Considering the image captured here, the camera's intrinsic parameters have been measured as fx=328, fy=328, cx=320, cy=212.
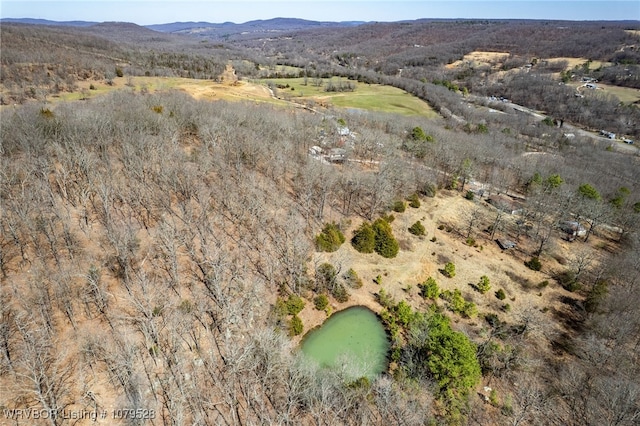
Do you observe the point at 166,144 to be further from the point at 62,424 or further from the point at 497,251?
the point at 497,251

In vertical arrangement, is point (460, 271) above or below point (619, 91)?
below

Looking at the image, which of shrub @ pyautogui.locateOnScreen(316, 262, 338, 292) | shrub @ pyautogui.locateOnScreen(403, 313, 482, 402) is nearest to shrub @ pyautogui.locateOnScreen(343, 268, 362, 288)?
shrub @ pyautogui.locateOnScreen(316, 262, 338, 292)

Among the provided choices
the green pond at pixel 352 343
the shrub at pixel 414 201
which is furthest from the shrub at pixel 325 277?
the shrub at pixel 414 201

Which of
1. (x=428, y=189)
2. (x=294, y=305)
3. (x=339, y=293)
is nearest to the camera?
(x=294, y=305)

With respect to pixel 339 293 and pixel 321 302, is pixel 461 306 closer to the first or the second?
pixel 339 293

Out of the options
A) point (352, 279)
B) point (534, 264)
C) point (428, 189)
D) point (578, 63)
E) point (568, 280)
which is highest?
point (578, 63)

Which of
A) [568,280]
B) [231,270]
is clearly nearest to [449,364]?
[231,270]
